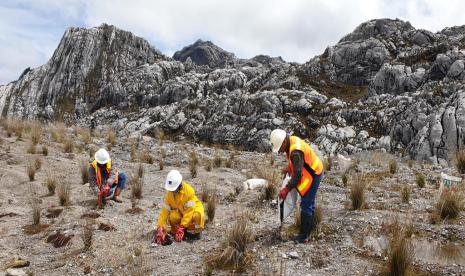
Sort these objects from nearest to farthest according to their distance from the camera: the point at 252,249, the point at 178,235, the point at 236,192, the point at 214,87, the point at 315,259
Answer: the point at 315,259, the point at 252,249, the point at 178,235, the point at 236,192, the point at 214,87

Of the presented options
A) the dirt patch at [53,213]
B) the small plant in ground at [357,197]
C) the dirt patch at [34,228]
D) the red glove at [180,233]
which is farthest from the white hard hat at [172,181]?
the small plant in ground at [357,197]

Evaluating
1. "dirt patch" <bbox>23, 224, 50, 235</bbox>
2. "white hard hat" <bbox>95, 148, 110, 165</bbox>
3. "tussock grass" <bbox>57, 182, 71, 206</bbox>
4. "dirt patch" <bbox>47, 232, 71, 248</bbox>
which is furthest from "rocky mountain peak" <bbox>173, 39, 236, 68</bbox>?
"dirt patch" <bbox>47, 232, 71, 248</bbox>

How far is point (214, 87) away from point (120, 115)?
46.2 ft

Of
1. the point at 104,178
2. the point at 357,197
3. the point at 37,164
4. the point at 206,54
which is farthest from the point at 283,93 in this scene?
the point at 206,54

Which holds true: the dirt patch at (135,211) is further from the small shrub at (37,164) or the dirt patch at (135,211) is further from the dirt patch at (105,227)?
the small shrub at (37,164)

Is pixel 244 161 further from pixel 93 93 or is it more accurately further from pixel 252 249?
pixel 93 93

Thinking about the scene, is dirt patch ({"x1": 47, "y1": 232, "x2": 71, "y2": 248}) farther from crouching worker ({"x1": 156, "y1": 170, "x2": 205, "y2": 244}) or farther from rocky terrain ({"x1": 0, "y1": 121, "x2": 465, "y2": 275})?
crouching worker ({"x1": 156, "y1": 170, "x2": 205, "y2": 244})

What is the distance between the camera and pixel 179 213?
8.44 metres

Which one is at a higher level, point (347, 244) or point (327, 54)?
point (327, 54)

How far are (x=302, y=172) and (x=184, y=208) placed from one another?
8.64ft

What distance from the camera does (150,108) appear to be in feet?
185

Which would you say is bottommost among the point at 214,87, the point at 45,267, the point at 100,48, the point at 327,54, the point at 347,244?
the point at 45,267

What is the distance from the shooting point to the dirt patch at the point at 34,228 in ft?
29.1

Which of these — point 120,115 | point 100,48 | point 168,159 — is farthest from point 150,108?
point 168,159
